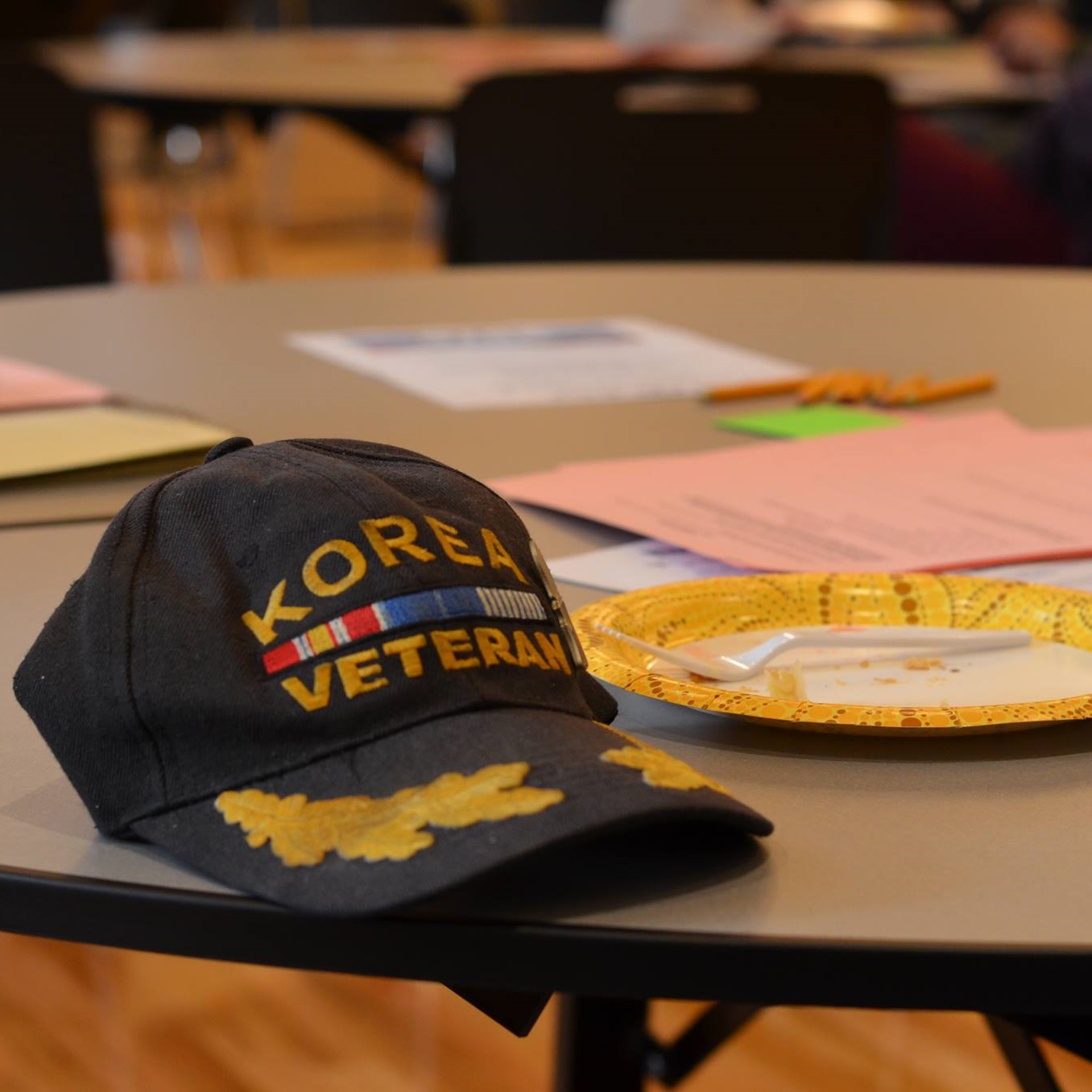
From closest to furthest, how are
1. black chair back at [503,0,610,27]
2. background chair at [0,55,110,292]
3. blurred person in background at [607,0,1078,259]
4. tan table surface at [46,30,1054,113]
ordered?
background chair at [0,55,110,292] → tan table surface at [46,30,1054,113] → blurred person in background at [607,0,1078,259] → black chair back at [503,0,610,27]

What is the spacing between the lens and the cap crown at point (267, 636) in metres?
0.34

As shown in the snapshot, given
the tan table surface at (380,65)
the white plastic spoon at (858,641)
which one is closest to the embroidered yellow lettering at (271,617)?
the white plastic spoon at (858,641)

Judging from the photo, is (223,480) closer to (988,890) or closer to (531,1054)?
(988,890)

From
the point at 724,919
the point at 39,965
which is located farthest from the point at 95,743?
the point at 39,965

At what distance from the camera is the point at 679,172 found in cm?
159

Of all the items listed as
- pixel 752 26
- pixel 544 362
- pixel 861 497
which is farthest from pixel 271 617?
pixel 752 26

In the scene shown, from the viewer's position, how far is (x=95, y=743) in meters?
0.35

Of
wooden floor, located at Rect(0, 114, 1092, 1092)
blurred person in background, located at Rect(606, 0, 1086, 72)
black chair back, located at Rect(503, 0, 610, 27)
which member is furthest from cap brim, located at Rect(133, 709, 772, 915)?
black chair back, located at Rect(503, 0, 610, 27)

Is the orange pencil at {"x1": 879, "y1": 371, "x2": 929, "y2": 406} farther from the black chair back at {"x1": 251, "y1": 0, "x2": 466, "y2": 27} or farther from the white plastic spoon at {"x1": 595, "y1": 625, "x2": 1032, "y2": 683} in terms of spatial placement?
the black chair back at {"x1": 251, "y1": 0, "x2": 466, "y2": 27}

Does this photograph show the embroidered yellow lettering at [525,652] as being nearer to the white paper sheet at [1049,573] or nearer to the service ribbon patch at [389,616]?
the service ribbon patch at [389,616]

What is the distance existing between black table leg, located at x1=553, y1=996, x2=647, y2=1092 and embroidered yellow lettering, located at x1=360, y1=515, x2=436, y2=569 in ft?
1.61

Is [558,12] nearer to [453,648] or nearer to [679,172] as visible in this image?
[679,172]

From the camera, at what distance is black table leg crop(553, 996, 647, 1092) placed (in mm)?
817

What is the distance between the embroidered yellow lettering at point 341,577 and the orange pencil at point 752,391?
0.50m
